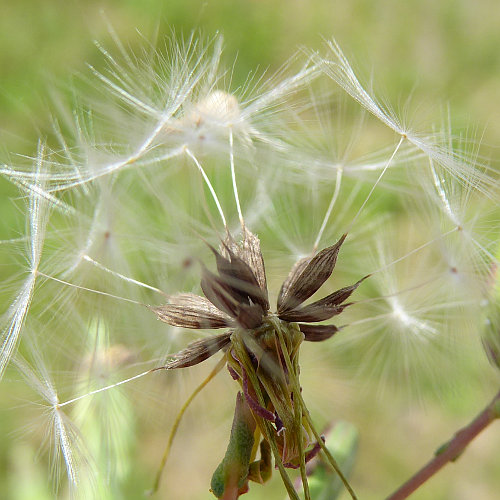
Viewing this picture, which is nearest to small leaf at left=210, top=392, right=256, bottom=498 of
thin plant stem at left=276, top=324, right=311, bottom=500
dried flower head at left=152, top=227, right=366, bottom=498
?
dried flower head at left=152, top=227, right=366, bottom=498

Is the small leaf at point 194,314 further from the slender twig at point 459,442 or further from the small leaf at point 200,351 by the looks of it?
the slender twig at point 459,442

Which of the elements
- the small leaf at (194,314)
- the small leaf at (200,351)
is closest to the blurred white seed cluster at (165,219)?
the small leaf at (194,314)

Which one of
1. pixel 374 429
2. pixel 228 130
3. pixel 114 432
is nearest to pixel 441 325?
pixel 228 130

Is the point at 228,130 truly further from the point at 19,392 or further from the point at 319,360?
the point at 19,392

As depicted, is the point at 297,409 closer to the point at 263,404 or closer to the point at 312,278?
the point at 263,404

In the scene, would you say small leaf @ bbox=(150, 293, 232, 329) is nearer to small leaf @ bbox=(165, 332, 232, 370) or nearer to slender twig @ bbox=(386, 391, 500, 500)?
small leaf @ bbox=(165, 332, 232, 370)

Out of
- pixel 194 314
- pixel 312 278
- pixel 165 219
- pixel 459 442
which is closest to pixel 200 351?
pixel 194 314
